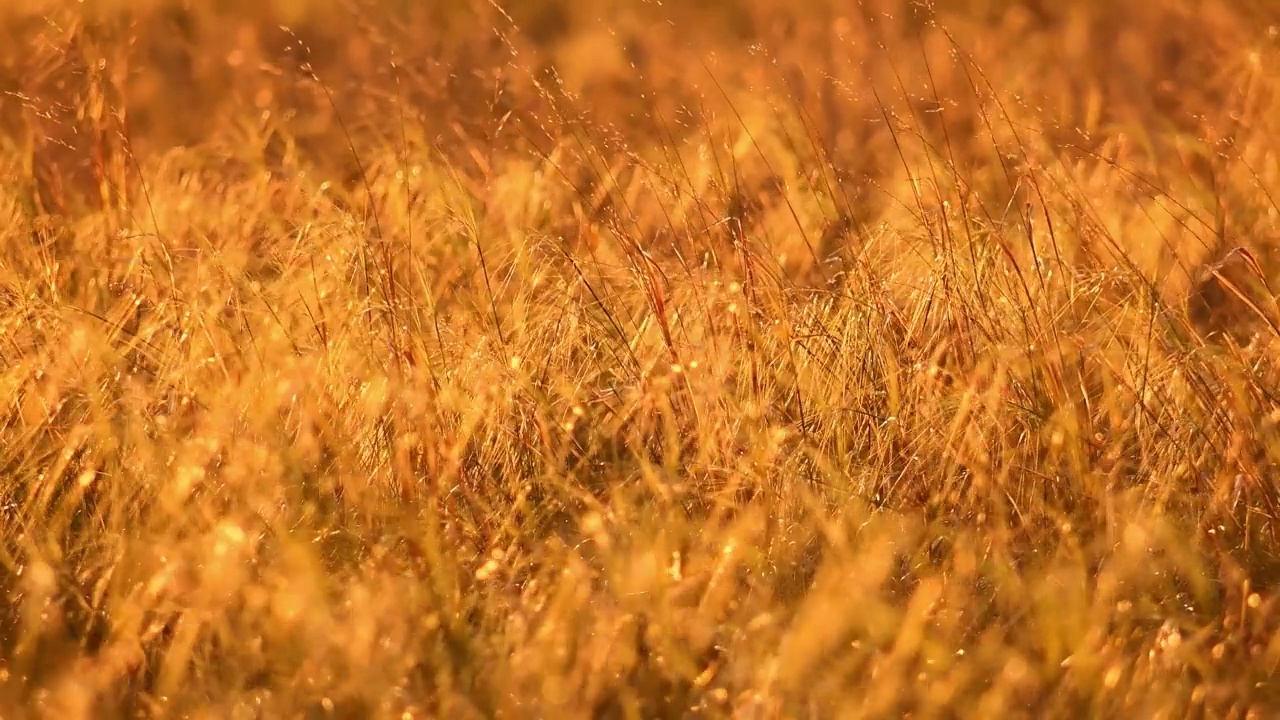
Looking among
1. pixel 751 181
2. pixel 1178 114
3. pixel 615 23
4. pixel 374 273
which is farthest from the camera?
pixel 615 23

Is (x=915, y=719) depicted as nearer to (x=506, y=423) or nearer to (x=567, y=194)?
(x=506, y=423)

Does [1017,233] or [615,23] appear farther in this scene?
[615,23]

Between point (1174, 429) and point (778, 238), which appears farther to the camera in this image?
point (778, 238)

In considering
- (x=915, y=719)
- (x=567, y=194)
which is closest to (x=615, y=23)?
(x=567, y=194)

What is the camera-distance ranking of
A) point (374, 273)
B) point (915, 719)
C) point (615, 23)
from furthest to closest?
1. point (615, 23)
2. point (374, 273)
3. point (915, 719)

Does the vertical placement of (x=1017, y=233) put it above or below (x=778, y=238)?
above

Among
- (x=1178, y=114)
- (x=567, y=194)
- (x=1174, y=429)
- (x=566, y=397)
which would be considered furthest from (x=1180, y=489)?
(x=1178, y=114)

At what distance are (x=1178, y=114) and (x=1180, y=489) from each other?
2.73 m

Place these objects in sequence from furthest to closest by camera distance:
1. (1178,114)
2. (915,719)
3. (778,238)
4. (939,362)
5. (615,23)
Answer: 1. (615,23)
2. (1178,114)
3. (778,238)
4. (939,362)
5. (915,719)

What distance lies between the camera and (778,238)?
295 centimetres

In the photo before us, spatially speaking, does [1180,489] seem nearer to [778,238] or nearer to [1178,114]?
[778,238]

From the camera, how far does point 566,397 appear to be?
215 cm

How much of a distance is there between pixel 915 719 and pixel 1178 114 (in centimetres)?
325

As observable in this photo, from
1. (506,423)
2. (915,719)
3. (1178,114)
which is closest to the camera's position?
(915,719)
